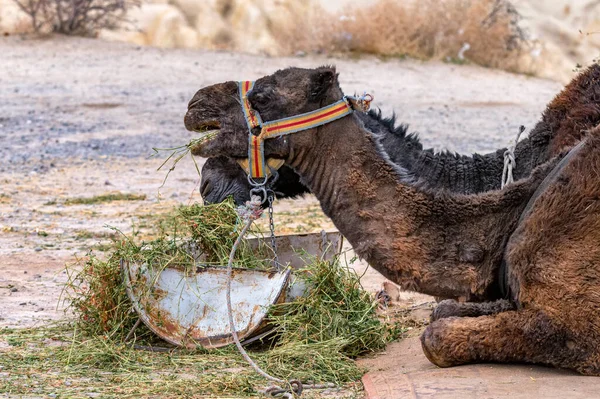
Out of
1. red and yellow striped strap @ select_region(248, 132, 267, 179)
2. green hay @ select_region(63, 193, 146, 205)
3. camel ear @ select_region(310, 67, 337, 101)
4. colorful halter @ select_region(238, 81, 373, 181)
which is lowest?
green hay @ select_region(63, 193, 146, 205)

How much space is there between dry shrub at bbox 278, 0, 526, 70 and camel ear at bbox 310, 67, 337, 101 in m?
15.2

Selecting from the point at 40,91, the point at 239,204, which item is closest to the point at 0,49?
the point at 40,91

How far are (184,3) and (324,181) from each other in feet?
97.7

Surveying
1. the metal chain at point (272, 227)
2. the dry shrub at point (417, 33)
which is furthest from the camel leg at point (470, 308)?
the dry shrub at point (417, 33)

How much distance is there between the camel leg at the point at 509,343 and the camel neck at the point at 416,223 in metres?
0.21

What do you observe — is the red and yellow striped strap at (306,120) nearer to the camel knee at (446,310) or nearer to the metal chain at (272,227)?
the metal chain at (272,227)

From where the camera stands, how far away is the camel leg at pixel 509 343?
4.83 metres

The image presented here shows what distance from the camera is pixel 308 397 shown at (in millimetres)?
4820

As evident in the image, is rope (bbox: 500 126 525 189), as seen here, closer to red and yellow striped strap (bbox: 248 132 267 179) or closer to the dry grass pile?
the dry grass pile

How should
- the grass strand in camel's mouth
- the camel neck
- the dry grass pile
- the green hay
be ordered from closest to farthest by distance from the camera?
the dry grass pile < the camel neck < the grass strand in camel's mouth < the green hay

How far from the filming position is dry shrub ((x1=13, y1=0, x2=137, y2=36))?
68.4 feet

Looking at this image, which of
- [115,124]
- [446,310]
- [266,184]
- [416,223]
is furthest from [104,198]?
[416,223]

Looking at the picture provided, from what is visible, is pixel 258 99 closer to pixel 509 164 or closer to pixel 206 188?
pixel 206 188

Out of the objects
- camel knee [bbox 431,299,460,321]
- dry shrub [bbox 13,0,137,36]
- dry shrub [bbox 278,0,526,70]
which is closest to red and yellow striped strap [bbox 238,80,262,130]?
camel knee [bbox 431,299,460,321]
